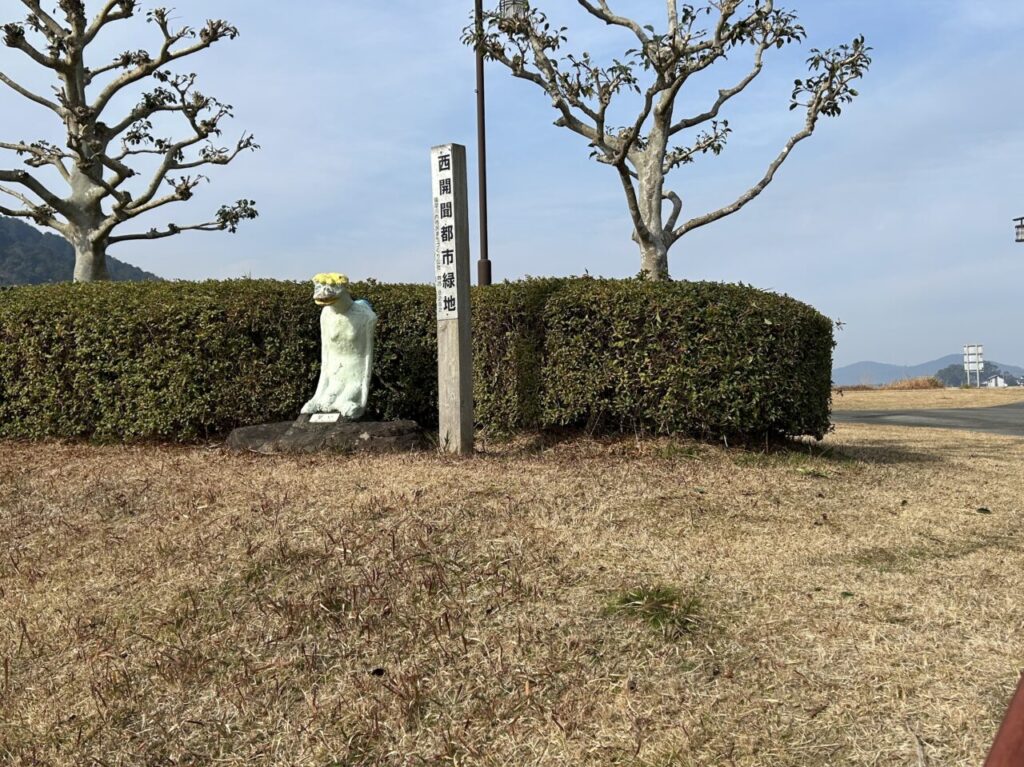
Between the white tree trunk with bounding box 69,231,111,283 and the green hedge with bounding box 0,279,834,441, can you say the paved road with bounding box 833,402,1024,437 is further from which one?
the white tree trunk with bounding box 69,231,111,283

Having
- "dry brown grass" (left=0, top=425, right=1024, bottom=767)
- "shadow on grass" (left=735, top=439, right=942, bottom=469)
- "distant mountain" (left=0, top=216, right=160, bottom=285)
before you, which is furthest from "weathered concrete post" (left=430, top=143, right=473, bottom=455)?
"distant mountain" (left=0, top=216, right=160, bottom=285)

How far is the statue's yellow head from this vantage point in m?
7.59

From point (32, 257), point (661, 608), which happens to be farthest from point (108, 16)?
point (32, 257)

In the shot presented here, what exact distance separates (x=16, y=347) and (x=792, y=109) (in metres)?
9.05

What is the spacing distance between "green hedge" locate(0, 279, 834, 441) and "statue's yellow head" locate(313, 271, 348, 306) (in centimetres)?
80

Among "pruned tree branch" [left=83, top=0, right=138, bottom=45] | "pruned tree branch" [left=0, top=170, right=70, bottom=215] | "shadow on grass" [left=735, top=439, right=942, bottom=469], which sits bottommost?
"shadow on grass" [left=735, top=439, right=942, bottom=469]

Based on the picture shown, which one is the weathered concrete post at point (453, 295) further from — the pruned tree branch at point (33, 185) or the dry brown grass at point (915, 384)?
the dry brown grass at point (915, 384)

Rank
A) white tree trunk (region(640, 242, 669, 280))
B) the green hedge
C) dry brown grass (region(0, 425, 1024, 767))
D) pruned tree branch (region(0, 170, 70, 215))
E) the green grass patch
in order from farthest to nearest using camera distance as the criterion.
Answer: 1. pruned tree branch (region(0, 170, 70, 215))
2. white tree trunk (region(640, 242, 669, 280))
3. the green hedge
4. the green grass patch
5. dry brown grass (region(0, 425, 1024, 767))

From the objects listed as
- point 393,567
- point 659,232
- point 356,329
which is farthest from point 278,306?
point 393,567

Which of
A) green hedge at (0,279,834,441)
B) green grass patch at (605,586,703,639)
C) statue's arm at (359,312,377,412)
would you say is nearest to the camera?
green grass patch at (605,586,703,639)

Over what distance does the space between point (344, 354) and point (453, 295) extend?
1335mm

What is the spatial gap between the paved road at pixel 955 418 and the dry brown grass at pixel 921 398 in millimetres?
1064

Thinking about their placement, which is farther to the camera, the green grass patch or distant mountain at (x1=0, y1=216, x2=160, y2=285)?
distant mountain at (x1=0, y1=216, x2=160, y2=285)

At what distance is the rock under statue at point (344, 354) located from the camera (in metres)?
7.73
